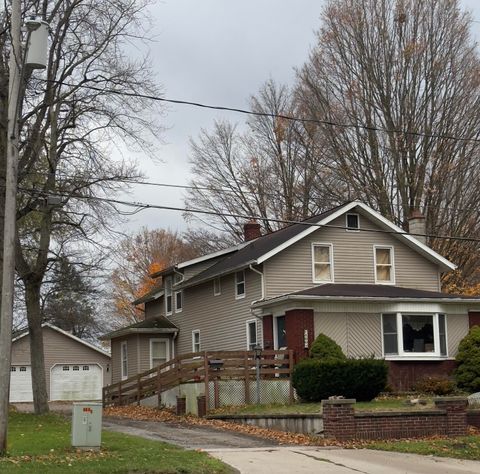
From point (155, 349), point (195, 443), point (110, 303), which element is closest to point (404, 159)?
point (155, 349)

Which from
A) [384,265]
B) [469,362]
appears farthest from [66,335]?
[469,362]

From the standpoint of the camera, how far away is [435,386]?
2627 centimetres

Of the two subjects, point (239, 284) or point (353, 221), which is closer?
point (353, 221)

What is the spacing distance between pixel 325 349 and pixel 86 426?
12.3 metres

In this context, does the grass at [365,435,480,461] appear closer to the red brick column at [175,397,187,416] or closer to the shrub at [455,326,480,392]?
the shrub at [455,326,480,392]

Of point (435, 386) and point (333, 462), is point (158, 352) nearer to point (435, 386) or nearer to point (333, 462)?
point (435, 386)

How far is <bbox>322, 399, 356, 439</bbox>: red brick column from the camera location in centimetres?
1802

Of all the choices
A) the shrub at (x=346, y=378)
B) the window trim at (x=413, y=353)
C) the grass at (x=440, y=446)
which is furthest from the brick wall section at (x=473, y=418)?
the window trim at (x=413, y=353)

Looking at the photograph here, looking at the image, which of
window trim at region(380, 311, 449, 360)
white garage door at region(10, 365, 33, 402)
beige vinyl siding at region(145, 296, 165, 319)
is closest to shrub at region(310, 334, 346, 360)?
window trim at region(380, 311, 449, 360)

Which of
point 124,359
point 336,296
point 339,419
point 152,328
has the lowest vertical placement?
point 339,419

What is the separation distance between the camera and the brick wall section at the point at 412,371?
2791 centimetres

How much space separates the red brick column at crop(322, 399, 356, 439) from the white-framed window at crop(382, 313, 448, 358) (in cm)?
1060

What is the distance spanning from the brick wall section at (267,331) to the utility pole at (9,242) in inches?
632

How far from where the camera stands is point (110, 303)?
219 ft
